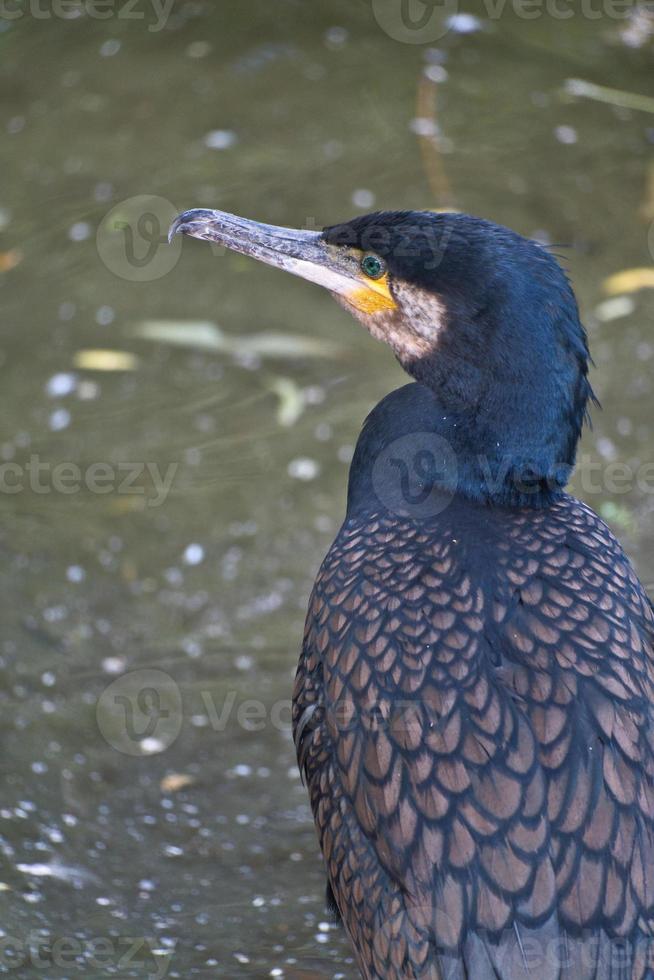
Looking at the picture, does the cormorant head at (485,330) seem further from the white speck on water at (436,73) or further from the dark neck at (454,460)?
the white speck on water at (436,73)

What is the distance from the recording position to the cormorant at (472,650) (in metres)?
2.53

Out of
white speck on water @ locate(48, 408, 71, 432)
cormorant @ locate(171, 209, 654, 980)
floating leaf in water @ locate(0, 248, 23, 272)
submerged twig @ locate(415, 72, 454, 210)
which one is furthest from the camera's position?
submerged twig @ locate(415, 72, 454, 210)

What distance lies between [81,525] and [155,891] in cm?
167

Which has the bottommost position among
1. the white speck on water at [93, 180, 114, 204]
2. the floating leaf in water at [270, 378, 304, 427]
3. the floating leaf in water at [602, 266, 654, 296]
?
the floating leaf in water at [270, 378, 304, 427]

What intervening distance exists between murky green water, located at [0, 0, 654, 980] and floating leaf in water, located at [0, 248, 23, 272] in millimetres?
41

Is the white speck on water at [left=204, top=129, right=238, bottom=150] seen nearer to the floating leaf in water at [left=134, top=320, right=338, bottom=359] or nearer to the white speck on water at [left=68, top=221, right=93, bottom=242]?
the white speck on water at [left=68, top=221, right=93, bottom=242]

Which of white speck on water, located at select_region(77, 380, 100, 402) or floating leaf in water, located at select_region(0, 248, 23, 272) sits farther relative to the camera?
floating leaf in water, located at select_region(0, 248, 23, 272)

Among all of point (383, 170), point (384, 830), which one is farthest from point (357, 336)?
point (384, 830)

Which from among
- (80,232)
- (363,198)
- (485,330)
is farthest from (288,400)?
(485,330)

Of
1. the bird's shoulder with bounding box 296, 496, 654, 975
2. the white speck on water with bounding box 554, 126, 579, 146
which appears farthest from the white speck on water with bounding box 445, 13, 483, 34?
the bird's shoulder with bounding box 296, 496, 654, 975

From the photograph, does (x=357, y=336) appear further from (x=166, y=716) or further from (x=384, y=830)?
(x=384, y=830)

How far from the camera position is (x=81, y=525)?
4984 millimetres

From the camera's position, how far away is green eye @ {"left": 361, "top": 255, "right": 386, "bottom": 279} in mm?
3184

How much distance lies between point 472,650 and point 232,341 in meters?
3.09
